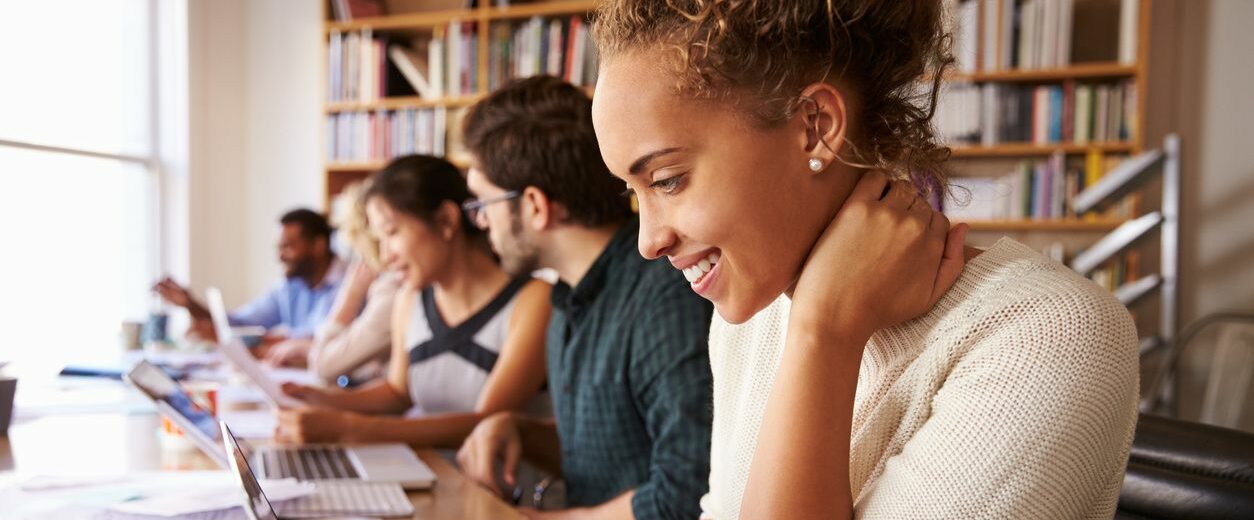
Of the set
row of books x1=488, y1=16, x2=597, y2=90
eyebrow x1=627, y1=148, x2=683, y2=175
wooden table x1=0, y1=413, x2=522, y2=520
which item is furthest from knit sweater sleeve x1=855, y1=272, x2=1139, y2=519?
row of books x1=488, y1=16, x2=597, y2=90

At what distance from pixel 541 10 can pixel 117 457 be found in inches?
121

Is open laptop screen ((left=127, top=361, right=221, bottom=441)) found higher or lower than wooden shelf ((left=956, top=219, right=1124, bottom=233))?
lower

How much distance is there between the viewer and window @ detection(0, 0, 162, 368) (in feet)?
13.7

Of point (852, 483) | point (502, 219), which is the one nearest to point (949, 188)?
point (852, 483)

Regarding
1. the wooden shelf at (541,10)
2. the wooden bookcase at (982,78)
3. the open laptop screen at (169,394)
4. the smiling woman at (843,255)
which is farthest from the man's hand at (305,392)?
the wooden shelf at (541,10)

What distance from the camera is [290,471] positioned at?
1.59m

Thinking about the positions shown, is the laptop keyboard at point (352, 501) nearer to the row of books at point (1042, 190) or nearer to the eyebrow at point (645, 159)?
the eyebrow at point (645, 159)

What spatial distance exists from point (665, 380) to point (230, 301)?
4449 mm

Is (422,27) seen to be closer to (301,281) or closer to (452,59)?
(452,59)

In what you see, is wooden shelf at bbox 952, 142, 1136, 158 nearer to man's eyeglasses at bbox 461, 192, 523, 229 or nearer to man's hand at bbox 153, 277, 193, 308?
man's eyeglasses at bbox 461, 192, 523, 229

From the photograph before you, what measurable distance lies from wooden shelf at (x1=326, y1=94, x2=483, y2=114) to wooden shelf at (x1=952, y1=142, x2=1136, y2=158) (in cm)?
209

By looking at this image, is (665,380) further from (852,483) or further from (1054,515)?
(1054,515)

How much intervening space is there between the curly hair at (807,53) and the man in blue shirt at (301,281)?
3639 mm

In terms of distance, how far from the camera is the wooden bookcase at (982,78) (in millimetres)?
3676
